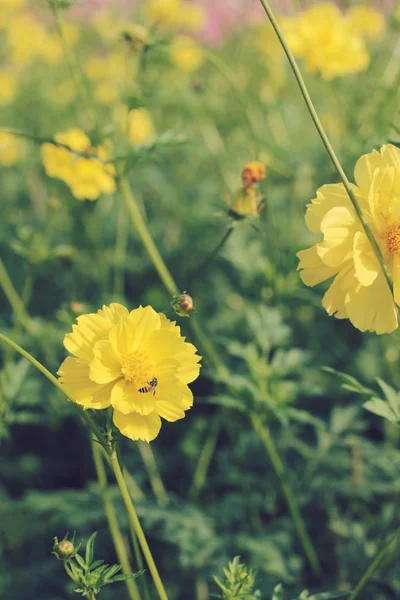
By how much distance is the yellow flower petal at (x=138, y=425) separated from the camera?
90 centimetres

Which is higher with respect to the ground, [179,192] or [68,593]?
[179,192]

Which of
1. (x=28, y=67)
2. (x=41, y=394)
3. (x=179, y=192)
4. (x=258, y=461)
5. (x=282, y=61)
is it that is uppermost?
(x=28, y=67)

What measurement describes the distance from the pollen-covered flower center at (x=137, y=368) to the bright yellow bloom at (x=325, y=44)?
4.40 ft

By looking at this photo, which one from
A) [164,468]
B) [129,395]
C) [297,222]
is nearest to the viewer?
[129,395]

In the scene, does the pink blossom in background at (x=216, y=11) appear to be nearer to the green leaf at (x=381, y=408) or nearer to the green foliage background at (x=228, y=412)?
the green foliage background at (x=228, y=412)

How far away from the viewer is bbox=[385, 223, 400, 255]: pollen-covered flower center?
95cm

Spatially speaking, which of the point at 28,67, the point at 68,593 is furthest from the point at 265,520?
the point at 28,67

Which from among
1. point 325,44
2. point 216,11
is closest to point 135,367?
point 325,44

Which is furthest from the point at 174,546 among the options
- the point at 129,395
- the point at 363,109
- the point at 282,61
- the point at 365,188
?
the point at 282,61

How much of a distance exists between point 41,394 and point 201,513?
542 millimetres

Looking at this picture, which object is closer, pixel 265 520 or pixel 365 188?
pixel 365 188

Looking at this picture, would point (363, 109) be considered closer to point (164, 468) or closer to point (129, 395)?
point (164, 468)

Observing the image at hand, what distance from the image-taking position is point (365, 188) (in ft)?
3.10

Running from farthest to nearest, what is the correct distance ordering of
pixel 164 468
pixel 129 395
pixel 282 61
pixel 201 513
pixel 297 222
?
pixel 282 61, pixel 297 222, pixel 164 468, pixel 201 513, pixel 129 395
